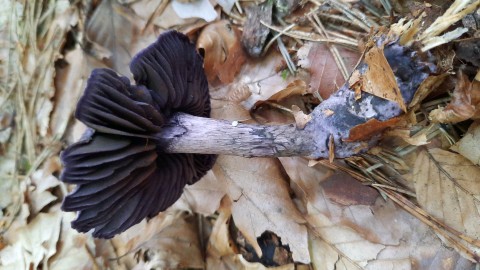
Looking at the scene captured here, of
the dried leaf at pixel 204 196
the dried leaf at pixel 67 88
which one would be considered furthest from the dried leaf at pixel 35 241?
the dried leaf at pixel 204 196

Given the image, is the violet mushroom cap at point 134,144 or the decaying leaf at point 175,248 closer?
the violet mushroom cap at point 134,144

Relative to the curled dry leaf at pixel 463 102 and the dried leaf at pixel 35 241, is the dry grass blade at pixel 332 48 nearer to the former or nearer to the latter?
the curled dry leaf at pixel 463 102

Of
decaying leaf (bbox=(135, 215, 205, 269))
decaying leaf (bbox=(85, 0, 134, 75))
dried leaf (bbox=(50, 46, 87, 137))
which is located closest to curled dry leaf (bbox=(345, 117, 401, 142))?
decaying leaf (bbox=(135, 215, 205, 269))

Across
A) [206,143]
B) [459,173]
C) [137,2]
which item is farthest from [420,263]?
[137,2]

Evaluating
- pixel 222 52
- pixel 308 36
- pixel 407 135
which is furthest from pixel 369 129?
pixel 222 52

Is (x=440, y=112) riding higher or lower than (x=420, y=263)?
higher

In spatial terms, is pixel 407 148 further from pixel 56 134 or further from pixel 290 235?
pixel 56 134
